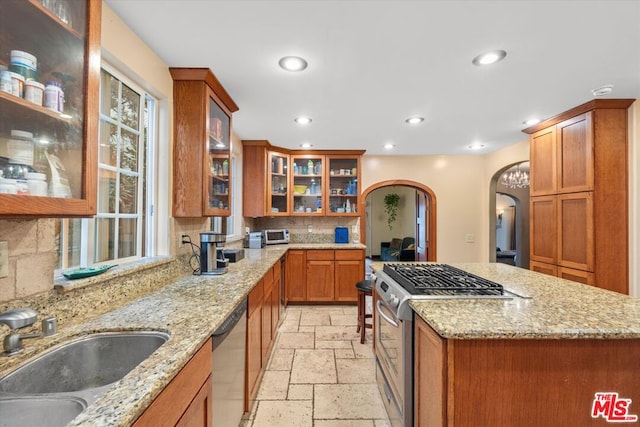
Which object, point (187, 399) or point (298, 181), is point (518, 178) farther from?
point (187, 399)

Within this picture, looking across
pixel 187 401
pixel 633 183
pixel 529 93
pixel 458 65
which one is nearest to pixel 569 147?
pixel 633 183

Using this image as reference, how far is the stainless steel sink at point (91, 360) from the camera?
102 cm

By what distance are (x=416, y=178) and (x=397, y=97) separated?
2.69 m

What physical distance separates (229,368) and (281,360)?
52.5 inches

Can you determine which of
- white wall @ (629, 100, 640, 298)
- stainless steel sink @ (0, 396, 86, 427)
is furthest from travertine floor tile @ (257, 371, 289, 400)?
white wall @ (629, 100, 640, 298)

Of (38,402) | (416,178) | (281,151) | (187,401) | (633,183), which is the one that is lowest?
(187,401)

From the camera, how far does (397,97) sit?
2.66 metres

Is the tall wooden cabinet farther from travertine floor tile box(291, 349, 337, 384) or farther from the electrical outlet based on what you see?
the electrical outlet

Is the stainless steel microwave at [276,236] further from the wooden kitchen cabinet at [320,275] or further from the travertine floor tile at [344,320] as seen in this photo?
the travertine floor tile at [344,320]

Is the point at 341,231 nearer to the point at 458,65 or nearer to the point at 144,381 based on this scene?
the point at 458,65

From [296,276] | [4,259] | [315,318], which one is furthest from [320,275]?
[4,259]

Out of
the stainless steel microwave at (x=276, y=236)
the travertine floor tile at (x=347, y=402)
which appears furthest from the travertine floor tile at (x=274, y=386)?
the stainless steel microwave at (x=276, y=236)

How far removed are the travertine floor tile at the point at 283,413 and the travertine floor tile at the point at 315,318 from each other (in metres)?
1.52

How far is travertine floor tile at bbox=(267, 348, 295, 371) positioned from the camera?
8.53 feet
